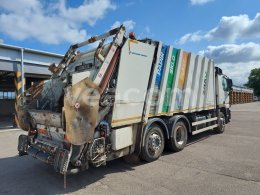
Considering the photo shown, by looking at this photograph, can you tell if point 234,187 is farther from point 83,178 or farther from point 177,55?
point 177,55

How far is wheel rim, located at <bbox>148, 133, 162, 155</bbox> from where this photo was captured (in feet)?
18.2

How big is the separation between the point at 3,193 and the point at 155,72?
3838 mm

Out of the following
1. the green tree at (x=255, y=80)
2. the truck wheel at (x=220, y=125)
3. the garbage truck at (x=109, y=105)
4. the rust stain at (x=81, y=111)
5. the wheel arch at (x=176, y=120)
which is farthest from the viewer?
the green tree at (x=255, y=80)

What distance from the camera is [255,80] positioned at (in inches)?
3541

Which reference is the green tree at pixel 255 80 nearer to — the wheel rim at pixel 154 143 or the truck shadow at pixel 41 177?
the wheel rim at pixel 154 143

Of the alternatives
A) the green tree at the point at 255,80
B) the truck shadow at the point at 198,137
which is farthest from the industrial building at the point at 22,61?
the green tree at the point at 255,80

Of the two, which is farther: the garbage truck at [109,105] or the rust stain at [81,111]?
the garbage truck at [109,105]

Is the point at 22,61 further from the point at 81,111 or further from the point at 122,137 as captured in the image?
the point at 81,111

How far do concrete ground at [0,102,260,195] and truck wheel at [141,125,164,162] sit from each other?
0.59 feet

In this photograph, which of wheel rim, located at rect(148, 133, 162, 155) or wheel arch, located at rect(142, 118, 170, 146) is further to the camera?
wheel rim, located at rect(148, 133, 162, 155)

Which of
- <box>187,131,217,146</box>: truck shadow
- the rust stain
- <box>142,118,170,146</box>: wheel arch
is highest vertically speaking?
the rust stain

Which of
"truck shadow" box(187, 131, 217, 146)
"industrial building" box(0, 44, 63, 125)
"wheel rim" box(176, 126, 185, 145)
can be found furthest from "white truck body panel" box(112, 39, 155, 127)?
"industrial building" box(0, 44, 63, 125)

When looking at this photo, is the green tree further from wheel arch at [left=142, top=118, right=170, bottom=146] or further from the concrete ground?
wheel arch at [left=142, top=118, right=170, bottom=146]

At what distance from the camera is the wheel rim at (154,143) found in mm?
5547
